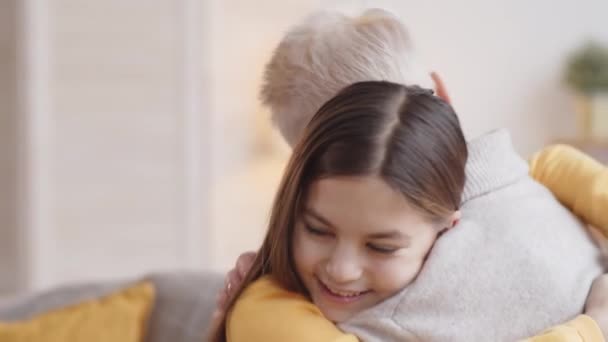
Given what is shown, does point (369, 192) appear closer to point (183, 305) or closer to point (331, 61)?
point (331, 61)

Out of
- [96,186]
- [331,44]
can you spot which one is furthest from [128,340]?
[331,44]

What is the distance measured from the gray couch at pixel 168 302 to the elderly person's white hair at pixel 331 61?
144 cm

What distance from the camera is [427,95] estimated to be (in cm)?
93

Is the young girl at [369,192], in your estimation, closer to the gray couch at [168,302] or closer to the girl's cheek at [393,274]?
the girl's cheek at [393,274]

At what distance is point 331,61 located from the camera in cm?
103

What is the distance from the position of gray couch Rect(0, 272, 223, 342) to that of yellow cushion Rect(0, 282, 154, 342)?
0.09ft

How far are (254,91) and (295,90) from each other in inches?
118

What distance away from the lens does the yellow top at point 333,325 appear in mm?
906

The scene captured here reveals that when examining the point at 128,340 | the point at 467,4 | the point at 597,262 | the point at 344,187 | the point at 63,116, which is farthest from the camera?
the point at 467,4

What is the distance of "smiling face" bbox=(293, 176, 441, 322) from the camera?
871 mm

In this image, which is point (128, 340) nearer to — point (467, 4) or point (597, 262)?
point (597, 262)

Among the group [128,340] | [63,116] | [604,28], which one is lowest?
[128,340]

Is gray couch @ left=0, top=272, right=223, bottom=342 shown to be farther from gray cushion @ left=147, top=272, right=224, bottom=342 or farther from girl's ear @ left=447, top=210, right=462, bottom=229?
girl's ear @ left=447, top=210, right=462, bottom=229

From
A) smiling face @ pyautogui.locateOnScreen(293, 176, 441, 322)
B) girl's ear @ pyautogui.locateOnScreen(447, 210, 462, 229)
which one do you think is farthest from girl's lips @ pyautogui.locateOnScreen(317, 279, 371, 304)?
girl's ear @ pyautogui.locateOnScreen(447, 210, 462, 229)
